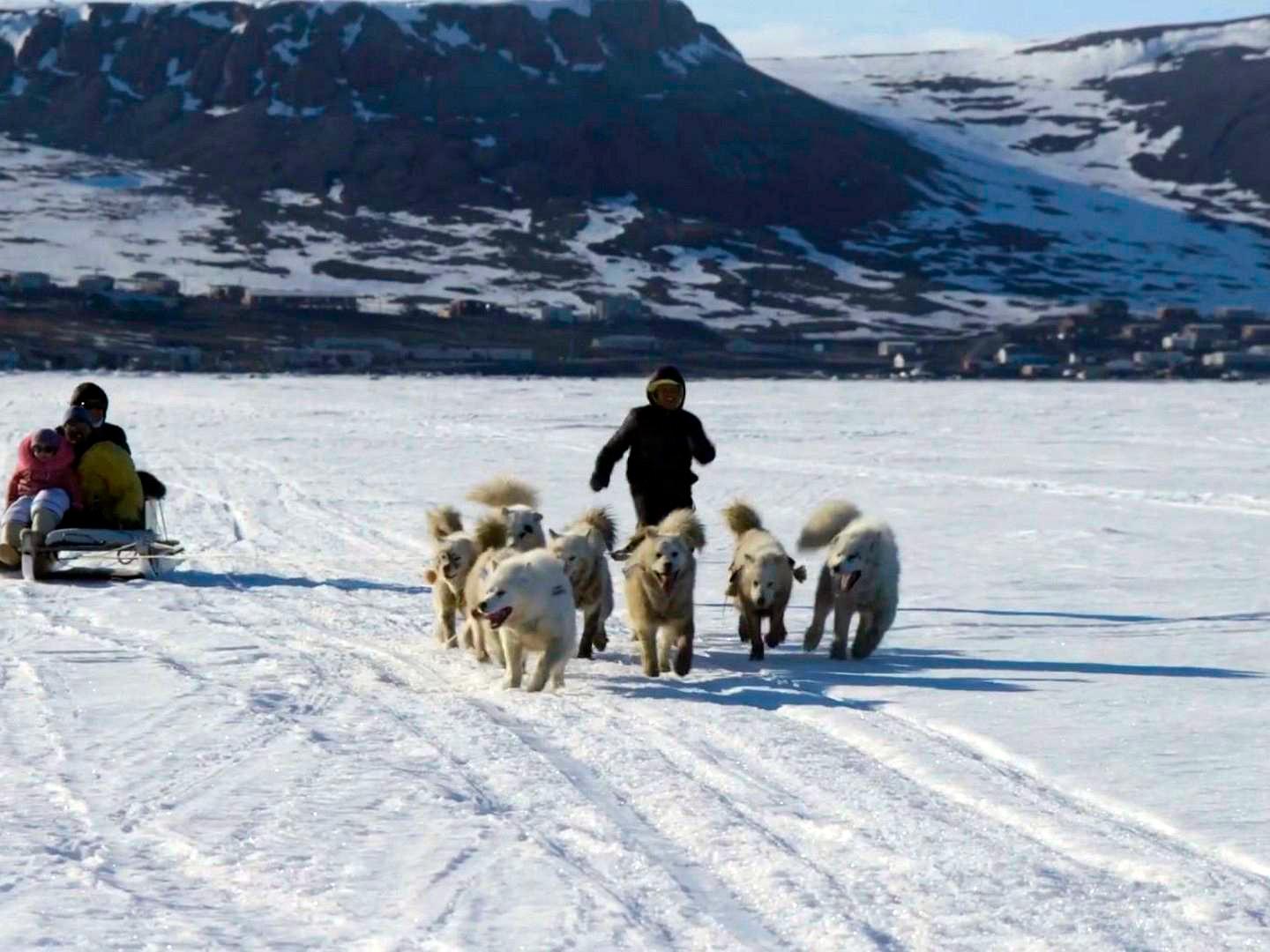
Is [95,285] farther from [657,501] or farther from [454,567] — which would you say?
[454,567]

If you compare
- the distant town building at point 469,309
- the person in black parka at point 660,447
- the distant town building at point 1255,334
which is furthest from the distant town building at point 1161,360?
the person in black parka at point 660,447

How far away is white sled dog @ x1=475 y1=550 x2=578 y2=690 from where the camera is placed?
32.0ft

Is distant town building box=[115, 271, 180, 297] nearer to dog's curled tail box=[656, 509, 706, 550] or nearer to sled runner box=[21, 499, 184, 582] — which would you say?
sled runner box=[21, 499, 184, 582]

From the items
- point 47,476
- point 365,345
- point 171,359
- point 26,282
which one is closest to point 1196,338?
point 365,345

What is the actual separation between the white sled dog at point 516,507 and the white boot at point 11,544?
3.95m

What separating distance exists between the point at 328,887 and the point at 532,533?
5.77 m

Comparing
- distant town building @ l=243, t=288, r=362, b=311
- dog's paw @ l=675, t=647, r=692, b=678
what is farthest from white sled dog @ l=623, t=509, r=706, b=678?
distant town building @ l=243, t=288, r=362, b=311

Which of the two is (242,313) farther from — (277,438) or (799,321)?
(277,438)

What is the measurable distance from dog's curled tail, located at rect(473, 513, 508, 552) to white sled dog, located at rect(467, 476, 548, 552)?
0.15 ft

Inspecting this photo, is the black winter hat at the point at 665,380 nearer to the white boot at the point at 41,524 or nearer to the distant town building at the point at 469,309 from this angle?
the white boot at the point at 41,524

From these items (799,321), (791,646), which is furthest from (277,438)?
(799,321)

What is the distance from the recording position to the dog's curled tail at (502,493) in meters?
12.5

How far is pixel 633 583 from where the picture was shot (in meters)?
10.7

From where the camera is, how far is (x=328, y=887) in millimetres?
5980
